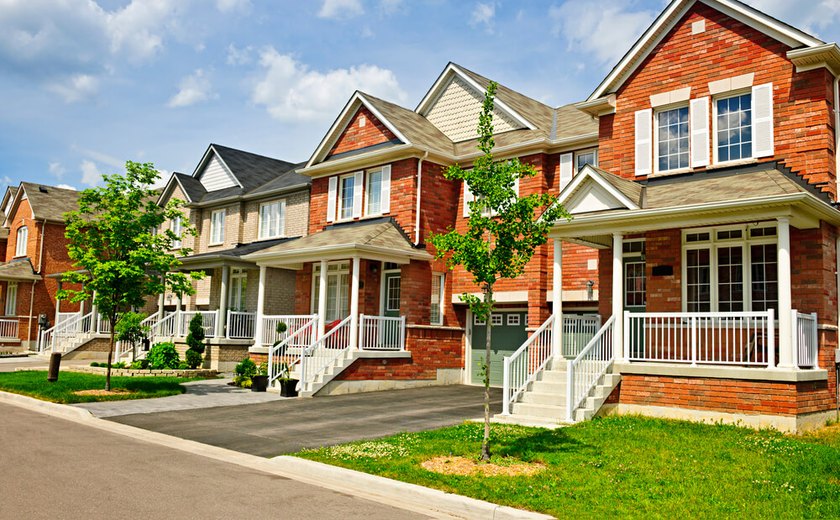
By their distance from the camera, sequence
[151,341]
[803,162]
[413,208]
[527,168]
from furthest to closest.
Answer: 1. [151,341]
2. [413,208]
3. [803,162]
4. [527,168]

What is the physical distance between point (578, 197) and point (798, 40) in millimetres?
5576

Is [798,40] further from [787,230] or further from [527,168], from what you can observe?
[527,168]

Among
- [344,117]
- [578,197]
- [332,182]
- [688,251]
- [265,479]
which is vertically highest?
[344,117]

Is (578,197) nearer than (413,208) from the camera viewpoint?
Yes

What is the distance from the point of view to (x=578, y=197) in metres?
16.0

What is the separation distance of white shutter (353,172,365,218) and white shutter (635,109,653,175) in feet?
33.8

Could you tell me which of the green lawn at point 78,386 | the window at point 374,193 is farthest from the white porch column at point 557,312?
the green lawn at point 78,386

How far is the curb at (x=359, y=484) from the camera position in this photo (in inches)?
313

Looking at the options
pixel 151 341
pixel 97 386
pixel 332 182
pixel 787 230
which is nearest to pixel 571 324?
pixel 787 230

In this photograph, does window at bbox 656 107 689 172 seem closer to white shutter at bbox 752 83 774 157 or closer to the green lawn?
white shutter at bbox 752 83 774 157

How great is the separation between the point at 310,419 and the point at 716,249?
377 inches

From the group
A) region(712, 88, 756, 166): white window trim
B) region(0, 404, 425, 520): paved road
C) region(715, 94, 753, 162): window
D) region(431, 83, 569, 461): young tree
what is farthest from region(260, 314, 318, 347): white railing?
region(715, 94, 753, 162): window

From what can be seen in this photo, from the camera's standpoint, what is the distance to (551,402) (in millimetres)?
14531

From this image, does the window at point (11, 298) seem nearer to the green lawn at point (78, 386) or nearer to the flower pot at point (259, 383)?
the green lawn at point (78, 386)
